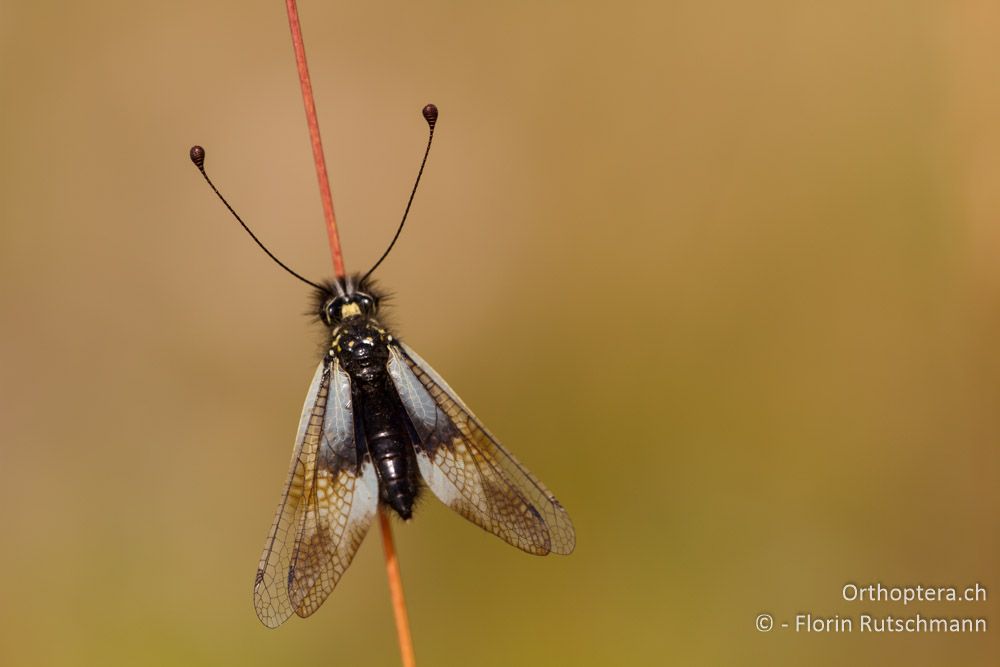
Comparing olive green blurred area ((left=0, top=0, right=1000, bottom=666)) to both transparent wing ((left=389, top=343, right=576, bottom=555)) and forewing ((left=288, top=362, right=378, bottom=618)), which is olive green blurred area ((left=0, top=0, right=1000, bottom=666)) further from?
forewing ((left=288, top=362, right=378, bottom=618))

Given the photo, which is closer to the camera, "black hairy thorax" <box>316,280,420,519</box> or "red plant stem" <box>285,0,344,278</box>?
"red plant stem" <box>285,0,344,278</box>

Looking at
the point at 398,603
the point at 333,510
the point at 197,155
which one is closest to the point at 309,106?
the point at 197,155

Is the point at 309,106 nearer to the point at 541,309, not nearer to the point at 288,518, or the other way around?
the point at 288,518

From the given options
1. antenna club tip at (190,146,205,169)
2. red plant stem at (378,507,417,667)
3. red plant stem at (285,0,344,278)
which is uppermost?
red plant stem at (285,0,344,278)

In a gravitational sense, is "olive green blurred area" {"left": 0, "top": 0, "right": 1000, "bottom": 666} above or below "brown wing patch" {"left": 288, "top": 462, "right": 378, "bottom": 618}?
above

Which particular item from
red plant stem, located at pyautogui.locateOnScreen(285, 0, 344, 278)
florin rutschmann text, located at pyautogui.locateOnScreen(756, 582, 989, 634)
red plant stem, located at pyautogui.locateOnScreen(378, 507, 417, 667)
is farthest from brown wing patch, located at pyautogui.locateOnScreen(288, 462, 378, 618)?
florin rutschmann text, located at pyautogui.locateOnScreen(756, 582, 989, 634)

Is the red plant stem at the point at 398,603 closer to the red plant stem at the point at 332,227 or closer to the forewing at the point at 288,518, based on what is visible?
the red plant stem at the point at 332,227
